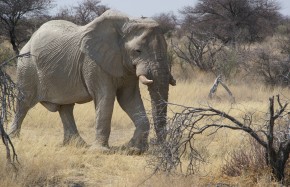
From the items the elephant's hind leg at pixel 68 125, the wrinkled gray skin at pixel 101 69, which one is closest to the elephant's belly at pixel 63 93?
the wrinkled gray skin at pixel 101 69

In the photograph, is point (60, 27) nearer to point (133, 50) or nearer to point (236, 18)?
point (133, 50)

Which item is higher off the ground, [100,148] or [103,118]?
[103,118]

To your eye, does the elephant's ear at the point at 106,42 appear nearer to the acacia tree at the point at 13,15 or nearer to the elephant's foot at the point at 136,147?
the elephant's foot at the point at 136,147

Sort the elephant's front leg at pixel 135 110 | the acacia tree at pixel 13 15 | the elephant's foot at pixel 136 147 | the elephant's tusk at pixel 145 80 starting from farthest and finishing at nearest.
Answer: the acacia tree at pixel 13 15, the elephant's front leg at pixel 135 110, the elephant's foot at pixel 136 147, the elephant's tusk at pixel 145 80

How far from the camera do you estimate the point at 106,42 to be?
25.4 feet

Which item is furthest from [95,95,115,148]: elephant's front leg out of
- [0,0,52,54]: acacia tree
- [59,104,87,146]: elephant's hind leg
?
[0,0,52,54]: acacia tree

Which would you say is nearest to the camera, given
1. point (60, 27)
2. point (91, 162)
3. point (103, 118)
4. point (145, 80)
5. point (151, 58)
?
point (91, 162)

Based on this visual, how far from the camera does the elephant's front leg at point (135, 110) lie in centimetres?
762

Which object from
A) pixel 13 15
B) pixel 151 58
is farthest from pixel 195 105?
pixel 13 15

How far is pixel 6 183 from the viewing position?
511 cm

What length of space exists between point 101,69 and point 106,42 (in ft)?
1.30

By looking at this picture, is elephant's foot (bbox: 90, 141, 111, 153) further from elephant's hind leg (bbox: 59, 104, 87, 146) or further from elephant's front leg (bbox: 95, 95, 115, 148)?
elephant's hind leg (bbox: 59, 104, 87, 146)

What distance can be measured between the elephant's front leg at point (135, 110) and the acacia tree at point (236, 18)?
17.6 metres

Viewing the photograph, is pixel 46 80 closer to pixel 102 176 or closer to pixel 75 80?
pixel 75 80
